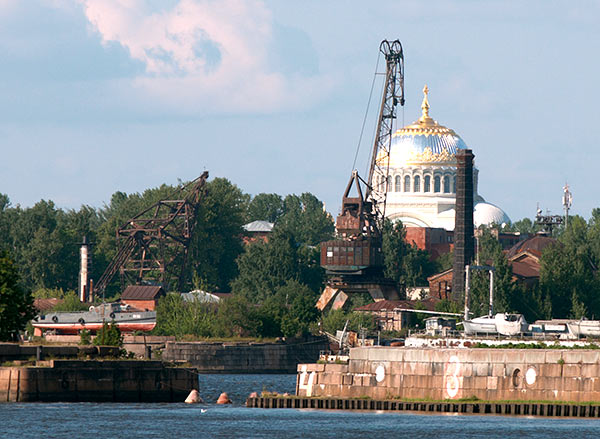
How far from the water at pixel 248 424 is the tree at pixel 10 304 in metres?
11.9

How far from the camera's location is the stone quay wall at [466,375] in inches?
3332

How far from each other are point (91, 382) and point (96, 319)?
271 ft

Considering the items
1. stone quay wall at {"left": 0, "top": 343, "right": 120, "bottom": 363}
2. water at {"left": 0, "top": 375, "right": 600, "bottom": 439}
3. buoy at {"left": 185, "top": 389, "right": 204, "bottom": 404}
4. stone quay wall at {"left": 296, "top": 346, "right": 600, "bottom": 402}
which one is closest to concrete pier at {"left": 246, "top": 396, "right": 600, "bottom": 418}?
water at {"left": 0, "top": 375, "right": 600, "bottom": 439}

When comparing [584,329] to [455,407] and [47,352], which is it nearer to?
[455,407]

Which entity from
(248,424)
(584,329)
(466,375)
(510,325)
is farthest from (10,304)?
(584,329)

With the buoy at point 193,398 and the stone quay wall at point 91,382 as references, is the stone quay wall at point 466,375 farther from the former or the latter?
the stone quay wall at point 91,382

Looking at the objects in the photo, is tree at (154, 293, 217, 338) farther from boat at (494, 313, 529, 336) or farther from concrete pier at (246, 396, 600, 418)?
concrete pier at (246, 396, 600, 418)

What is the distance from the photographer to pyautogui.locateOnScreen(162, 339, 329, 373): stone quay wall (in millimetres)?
160250

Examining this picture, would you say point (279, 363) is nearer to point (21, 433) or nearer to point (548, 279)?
point (548, 279)

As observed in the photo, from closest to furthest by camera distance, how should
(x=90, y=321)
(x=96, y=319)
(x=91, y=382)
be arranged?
(x=91, y=382), (x=96, y=319), (x=90, y=321)

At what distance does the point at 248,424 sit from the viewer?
279 feet

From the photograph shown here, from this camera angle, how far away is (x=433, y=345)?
3698 inches

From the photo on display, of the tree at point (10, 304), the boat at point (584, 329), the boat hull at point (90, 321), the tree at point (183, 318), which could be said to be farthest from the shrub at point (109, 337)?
the boat hull at point (90, 321)

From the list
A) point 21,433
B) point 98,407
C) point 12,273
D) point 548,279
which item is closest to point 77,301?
point 548,279
